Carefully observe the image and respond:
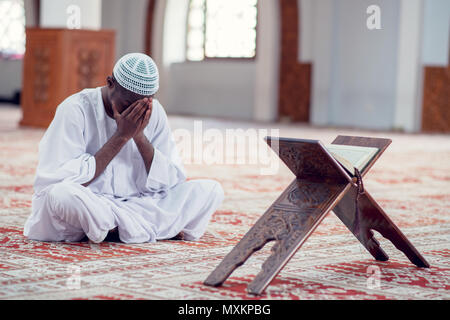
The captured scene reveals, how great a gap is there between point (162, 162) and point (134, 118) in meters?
0.35

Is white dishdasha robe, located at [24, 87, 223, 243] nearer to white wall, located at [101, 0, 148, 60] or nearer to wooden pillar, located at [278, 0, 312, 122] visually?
wooden pillar, located at [278, 0, 312, 122]

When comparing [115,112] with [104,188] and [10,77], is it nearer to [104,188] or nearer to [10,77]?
[104,188]

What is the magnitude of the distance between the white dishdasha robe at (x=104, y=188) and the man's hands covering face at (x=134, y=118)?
0.18 meters

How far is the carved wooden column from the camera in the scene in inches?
402

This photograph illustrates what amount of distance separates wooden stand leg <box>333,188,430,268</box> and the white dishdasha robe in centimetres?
80

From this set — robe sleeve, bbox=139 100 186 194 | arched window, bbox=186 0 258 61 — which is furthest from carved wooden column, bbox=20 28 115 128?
robe sleeve, bbox=139 100 186 194

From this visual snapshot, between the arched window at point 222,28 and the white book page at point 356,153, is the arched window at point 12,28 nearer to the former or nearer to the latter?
the arched window at point 222,28

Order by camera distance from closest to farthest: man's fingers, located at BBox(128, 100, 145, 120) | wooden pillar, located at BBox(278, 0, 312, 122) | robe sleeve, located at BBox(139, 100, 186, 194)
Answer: man's fingers, located at BBox(128, 100, 145, 120) < robe sleeve, located at BBox(139, 100, 186, 194) < wooden pillar, located at BBox(278, 0, 312, 122)

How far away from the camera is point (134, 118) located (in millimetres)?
3240

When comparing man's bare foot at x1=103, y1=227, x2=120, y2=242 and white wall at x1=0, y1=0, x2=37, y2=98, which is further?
white wall at x1=0, y1=0, x2=37, y2=98

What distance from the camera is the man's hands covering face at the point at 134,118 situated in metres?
3.23

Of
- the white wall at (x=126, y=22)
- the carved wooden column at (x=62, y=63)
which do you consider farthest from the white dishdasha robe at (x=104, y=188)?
the white wall at (x=126, y=22)

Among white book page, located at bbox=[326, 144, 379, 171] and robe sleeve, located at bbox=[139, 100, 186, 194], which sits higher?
white book page, located at bbox=[326, 144, 379, 171]
